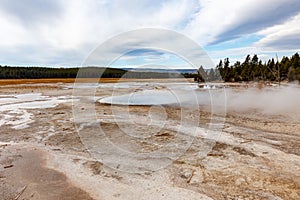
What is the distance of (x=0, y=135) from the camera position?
8.31 metres

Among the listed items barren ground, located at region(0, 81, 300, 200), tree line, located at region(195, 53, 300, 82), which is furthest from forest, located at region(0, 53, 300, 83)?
barren ground, located at region(0, 81, 300, 200)

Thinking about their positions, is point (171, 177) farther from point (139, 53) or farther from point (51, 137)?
point (139, 53)

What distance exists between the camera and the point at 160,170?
5.24 metres

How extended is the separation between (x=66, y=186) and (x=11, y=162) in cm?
227

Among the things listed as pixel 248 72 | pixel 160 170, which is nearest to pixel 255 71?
pixel 248 72

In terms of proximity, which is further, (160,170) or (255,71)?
(255,71)

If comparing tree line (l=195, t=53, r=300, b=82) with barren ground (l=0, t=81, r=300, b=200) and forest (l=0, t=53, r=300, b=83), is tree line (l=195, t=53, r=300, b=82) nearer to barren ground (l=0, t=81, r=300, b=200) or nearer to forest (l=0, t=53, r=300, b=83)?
forest (l=0, t=53, r=300, b=83)

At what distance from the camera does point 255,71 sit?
194 ft

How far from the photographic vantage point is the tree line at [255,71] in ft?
162

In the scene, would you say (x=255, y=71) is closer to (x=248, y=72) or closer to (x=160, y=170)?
(x=248, y=72)

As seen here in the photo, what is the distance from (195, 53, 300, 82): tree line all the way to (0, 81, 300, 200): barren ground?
140ft

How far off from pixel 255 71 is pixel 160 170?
200 ft

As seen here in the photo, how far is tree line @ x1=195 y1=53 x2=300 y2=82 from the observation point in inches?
1949

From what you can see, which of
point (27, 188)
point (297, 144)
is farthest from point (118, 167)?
point (297, 144)
